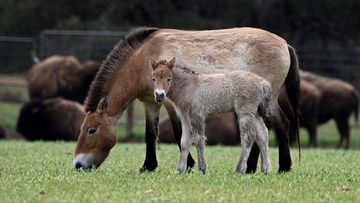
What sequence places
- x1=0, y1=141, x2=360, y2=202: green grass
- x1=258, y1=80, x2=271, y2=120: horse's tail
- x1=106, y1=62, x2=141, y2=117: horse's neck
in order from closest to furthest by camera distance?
1. x1=0, y1=141, x2=360, y2=202: green grass
2. x1=258, y1=80, x2=271, y2=120: horse's tail
3. x1=106, y1=62, x2=141, y2=117: horse's neck

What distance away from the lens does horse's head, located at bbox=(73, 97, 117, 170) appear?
11.4 metres

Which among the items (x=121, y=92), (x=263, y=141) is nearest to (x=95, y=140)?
(x=121, y=92)

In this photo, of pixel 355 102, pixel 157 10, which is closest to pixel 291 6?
pixel 157 10

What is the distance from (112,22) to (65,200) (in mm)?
28877

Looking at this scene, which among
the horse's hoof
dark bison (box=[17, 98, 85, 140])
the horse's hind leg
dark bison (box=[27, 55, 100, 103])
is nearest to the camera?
the horse's hoof

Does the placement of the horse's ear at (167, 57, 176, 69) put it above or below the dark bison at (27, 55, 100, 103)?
above

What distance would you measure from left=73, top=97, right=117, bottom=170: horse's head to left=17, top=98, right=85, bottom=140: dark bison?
43.0ft

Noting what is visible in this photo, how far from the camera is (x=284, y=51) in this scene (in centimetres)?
1202

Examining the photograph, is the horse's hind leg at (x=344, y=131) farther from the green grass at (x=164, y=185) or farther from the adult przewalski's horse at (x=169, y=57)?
the adult przewalski's horse at (x=169, y=57)

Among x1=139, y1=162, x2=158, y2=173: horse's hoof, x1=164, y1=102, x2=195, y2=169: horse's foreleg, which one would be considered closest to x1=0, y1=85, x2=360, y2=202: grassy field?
x1=139, y1=162, x2=158, y2=173: horse's hoof

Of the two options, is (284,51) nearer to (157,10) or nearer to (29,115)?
(29,115)

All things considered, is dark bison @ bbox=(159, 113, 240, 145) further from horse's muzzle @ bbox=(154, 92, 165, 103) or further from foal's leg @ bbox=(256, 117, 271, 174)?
horse's muzzle @ bbox=(154, 92, 165, 103)

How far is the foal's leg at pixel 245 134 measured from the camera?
10703 millimetres

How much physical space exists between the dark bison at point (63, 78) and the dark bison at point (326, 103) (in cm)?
620
